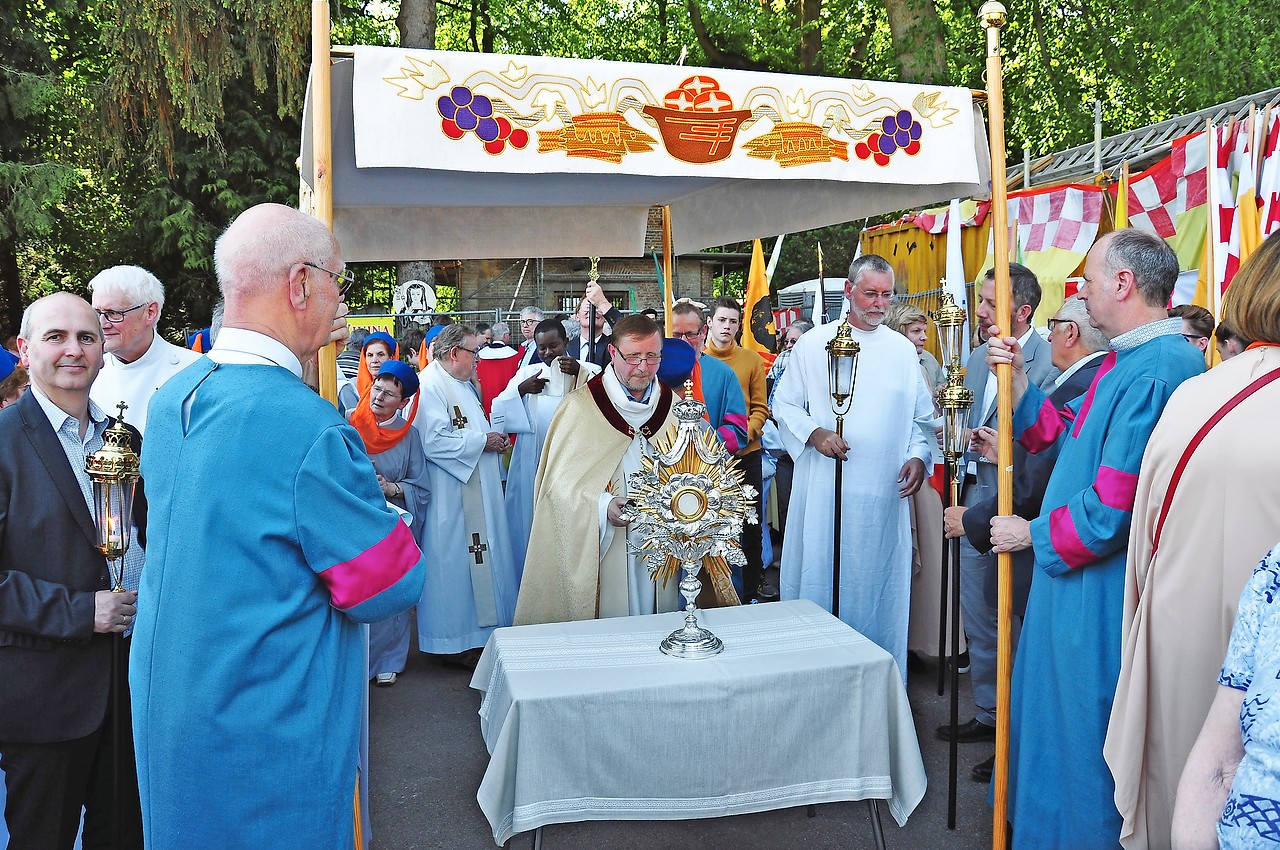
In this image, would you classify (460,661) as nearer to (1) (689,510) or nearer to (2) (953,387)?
(1) (689,510)

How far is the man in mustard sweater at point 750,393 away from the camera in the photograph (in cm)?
654

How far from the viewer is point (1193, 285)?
6.77 metres

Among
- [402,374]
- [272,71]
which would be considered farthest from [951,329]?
[272,71]

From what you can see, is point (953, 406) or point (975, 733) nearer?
point (953, 406)

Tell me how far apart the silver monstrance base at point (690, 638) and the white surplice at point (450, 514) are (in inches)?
111

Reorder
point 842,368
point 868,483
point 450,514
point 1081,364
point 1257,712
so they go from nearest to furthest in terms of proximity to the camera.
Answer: point 1257,712, point 1081,364, point 842,368, point 868,483, point 450,514

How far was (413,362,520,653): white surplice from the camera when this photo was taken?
575 cm

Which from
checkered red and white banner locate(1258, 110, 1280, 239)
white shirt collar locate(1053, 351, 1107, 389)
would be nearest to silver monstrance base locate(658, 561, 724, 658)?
white shirt collar locate(1053, 351, 1107, 389)

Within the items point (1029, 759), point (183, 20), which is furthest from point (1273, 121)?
point (183, 20)

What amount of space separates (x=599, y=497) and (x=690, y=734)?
133 centimetres

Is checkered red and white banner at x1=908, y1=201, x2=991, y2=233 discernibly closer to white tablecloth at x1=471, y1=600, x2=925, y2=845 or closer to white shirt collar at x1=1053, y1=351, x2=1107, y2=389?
white shirt collar at x1=1053, y1=351, x2=1107, y2=389

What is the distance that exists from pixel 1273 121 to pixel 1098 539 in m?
4.51

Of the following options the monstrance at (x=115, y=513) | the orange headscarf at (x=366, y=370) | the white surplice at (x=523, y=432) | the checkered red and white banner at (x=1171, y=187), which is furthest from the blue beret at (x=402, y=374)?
the checkered red and white banner at (x=1171, y=187)

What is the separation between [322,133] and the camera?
2.76 metres
